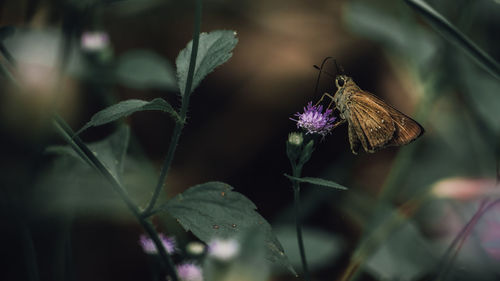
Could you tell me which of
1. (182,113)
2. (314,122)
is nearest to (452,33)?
(314,122)

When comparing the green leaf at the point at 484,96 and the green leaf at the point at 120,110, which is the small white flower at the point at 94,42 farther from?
the green leaf at the point at 484,96

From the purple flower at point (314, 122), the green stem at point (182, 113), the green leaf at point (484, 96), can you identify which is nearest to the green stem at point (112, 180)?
the green stem at point (182, 113)

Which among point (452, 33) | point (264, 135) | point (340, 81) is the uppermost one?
point (452, 33)

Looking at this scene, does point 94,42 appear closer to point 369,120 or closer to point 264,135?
point 369,120

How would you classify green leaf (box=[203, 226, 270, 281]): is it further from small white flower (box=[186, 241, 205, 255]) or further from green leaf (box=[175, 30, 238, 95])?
small white flower (box=[186, 241, 205, 255])

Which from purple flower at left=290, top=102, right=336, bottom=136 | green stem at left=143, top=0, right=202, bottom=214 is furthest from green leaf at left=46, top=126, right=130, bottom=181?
purple flower at left=290, top=102, right=336, bottom=136

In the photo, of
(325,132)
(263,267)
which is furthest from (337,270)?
(263,267)

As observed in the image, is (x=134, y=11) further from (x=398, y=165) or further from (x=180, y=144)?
(x=398, y=165)
